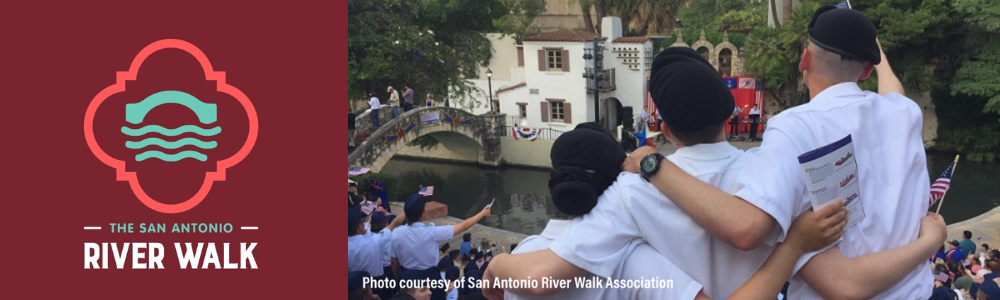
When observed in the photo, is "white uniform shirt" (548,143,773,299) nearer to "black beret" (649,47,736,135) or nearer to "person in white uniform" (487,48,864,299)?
"person in white uniform" (487,48,864,299)

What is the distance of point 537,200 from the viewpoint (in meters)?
25.3

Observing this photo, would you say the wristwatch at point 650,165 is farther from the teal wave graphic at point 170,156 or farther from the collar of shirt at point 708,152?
the teal wave graphic at point 170,156

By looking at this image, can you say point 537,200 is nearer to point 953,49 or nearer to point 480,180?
point 480,180

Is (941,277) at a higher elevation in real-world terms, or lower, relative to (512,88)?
lower

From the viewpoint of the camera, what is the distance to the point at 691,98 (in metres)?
2.59

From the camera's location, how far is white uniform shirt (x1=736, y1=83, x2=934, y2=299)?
97.5 inches

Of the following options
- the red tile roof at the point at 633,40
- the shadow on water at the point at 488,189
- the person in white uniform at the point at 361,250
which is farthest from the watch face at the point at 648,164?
the red tile roof at the point at 633,40

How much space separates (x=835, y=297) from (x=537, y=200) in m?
22.9

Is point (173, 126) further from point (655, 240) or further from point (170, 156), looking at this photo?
point (655, 240)

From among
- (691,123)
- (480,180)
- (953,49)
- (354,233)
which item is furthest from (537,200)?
(691,123)

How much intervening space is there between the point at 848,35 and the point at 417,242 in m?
5.02

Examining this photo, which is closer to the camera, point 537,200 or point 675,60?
point 675,60

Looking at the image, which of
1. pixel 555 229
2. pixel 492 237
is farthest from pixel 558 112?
pixel 555 229

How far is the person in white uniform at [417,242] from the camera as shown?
23.3 ft
